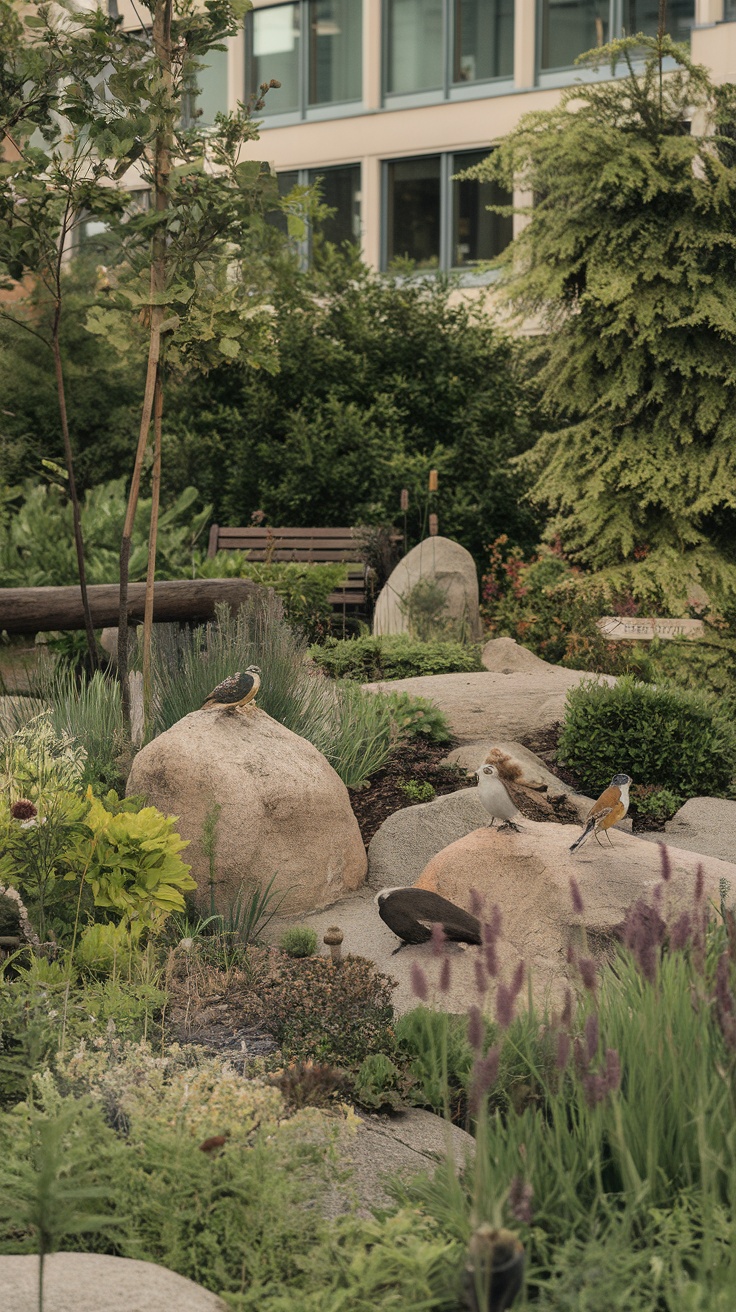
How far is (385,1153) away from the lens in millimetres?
3592

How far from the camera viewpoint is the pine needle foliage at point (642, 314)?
41.8 feet

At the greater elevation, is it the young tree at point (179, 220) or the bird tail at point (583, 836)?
the young tree at point (179, 220)

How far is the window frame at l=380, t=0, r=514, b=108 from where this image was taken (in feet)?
Answer: 66.5

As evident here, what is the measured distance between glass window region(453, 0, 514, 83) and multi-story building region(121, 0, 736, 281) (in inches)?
0.6

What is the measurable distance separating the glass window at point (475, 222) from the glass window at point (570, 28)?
5.69ft

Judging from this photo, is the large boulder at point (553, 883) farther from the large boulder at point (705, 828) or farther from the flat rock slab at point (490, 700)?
the flat rock slab at point (490, 700)

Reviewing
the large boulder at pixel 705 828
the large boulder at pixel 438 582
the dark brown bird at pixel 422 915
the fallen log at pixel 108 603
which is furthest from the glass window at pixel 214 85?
the dark brown bird at pixel 422 915

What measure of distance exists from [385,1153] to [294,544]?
34.9 feet

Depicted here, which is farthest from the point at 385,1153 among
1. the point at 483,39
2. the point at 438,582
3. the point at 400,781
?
the point at 483,39

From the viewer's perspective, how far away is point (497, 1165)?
Answer: 2766 millimetres

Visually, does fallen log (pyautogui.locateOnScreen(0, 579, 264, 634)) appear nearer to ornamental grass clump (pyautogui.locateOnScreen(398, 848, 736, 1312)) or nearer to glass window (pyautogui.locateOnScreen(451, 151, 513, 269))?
ornamental grass clump (pyautogui.locateOnScreen(398, 848, 736, 1312))

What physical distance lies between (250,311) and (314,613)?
17.0ft

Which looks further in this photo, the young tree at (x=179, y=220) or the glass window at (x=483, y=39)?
the glass window at (x=483, y=39)

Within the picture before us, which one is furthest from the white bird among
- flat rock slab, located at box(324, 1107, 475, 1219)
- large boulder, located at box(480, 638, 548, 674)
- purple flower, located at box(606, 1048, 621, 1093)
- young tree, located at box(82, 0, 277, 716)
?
large boulder, located at box(480, 638, 548, 674)
